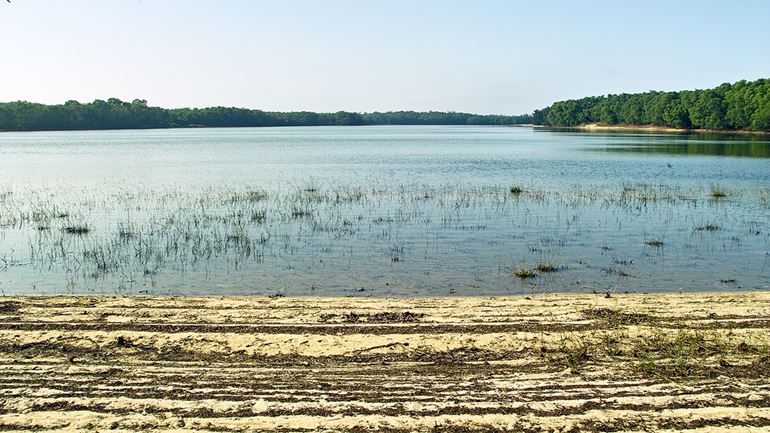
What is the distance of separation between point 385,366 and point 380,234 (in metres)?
13.0

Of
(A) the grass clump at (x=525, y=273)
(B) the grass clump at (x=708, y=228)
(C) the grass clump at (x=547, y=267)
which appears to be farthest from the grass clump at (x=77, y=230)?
(B) the grass clump at (x=708, y=228)

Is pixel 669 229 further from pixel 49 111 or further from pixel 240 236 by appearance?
pixel 49 111

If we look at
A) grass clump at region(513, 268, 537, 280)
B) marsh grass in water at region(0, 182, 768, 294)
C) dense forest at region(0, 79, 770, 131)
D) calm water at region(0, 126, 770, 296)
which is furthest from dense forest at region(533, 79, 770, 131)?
grass clump at region(513, 268, 537, 280)

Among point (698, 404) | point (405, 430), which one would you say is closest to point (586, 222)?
point (698, 404)

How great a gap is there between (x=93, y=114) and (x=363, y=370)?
189 m

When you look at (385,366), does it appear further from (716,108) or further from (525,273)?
(716,108)

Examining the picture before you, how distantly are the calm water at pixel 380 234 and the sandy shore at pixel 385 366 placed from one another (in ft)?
11.1

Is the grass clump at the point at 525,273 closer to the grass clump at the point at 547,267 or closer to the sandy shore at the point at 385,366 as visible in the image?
the grass clump at the point at 547,267

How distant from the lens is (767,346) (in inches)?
341

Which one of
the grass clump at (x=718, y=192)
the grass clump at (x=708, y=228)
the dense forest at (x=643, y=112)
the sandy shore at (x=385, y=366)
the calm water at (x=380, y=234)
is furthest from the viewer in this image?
the dense forest at (x=643, y=112)

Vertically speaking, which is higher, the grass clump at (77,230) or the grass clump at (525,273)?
the grass clump at (77,230)

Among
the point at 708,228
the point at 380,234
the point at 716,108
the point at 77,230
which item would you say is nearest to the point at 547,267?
the point at 380,234

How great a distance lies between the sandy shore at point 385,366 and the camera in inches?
256

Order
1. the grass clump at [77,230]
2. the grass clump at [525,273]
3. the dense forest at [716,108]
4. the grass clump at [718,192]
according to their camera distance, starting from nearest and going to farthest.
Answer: the grass clump at [525,273] < the grass clump at [77,230] < the grass clump at [718,192] < the dense forest at [716,108]
